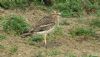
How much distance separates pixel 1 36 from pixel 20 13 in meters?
2.53

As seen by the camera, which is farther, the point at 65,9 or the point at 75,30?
the point at 65,9

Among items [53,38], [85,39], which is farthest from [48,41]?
Result: [85,39]

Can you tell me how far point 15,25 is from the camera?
977 centimetres

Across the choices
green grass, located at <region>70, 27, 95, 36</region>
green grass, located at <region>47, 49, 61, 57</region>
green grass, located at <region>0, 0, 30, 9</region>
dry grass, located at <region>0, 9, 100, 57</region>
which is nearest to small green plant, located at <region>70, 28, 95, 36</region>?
green grass, located at <region>70, 27, 95, 36</region>

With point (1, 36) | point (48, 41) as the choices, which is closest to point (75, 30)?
point (48, 41)

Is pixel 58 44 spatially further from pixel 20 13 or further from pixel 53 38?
pixel 20 13

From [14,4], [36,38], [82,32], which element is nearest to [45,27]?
[36,38]

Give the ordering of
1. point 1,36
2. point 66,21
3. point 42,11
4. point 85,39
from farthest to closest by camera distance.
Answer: point 42,11 < point 66,21 < point 85,39 < point 1,36

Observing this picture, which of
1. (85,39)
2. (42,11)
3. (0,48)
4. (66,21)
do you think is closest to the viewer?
(0,48)

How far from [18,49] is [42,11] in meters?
3.84

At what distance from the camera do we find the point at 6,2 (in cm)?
1192

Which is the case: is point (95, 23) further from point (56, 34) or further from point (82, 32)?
point (56, 34)

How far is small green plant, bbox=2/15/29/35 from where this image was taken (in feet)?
31.7

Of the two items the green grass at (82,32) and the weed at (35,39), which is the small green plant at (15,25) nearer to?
the weed at (35,39)
